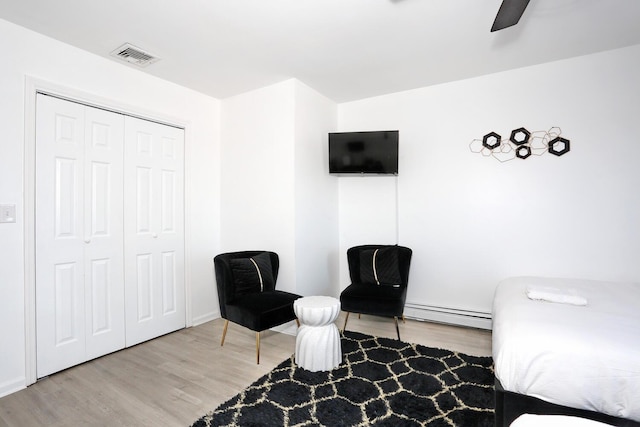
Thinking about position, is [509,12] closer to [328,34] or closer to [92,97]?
[328,34]

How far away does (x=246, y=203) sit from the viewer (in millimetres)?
3521

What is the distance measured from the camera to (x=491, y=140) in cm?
319

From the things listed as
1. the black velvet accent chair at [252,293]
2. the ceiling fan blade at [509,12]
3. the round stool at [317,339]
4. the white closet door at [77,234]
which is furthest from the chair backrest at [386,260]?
the white closet door at [77,234]

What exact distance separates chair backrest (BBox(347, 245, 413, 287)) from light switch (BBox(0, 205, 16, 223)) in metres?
2.80

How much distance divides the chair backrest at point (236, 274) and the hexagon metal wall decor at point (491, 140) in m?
2.41

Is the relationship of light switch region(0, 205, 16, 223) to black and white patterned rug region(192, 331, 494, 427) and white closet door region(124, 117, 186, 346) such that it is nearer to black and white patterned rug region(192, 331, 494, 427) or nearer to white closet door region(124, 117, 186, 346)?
white closet door region(124, 117, 186, 346)

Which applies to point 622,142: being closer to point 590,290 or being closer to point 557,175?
point 557,175

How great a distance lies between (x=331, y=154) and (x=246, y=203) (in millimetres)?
1103

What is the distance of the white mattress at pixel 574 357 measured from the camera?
140 centimetres

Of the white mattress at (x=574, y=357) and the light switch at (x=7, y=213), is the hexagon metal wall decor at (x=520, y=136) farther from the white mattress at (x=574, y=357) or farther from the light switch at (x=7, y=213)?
the light switch at (x=7, y=213)

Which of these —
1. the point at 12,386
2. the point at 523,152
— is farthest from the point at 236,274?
the point at 523,152

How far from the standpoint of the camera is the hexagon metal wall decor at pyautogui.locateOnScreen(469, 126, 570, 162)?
2.92 metres

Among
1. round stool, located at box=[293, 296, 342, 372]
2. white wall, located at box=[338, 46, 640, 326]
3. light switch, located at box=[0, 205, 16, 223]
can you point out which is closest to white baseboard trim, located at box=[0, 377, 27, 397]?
light switch, located at box=[0, 205, 16, 223]

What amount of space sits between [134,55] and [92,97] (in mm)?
489
